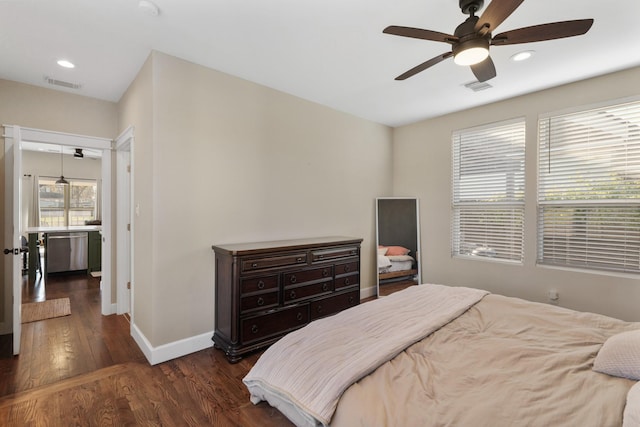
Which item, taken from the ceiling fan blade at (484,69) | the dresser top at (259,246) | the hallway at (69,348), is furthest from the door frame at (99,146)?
the ceiling fan blade at (484,69)

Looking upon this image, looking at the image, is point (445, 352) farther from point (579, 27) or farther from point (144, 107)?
point (144, 107)

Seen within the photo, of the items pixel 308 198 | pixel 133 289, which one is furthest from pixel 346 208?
pixel 133 289

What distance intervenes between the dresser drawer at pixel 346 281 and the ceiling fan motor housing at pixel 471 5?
2.66m

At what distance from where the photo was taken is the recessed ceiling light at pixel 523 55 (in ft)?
8.54

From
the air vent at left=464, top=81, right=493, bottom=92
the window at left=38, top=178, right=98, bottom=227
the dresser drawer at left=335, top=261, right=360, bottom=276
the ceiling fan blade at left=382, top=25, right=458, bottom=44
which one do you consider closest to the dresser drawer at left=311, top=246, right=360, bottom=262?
the dresser drawer at left=335, top=261, right=360, bottom=276

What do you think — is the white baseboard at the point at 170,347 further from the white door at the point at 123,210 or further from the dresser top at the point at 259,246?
the white door at the point at 123,210

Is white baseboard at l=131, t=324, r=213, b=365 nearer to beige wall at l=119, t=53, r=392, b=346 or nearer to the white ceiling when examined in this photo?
beige wall at l=119, t=53, r=392, b=346

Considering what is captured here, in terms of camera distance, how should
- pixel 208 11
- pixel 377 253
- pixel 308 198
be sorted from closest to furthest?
pixel 208 11 → pixel 308 198 → pixel 377 253

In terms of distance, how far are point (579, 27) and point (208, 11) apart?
229 cm

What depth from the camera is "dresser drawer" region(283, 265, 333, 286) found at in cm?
297

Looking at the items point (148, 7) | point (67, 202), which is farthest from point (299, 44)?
point (67, 202)

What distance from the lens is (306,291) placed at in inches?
123

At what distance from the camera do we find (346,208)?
171 inches

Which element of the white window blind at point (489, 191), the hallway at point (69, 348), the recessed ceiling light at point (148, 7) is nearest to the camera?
the recessed ceiling light at point (148, 7)
